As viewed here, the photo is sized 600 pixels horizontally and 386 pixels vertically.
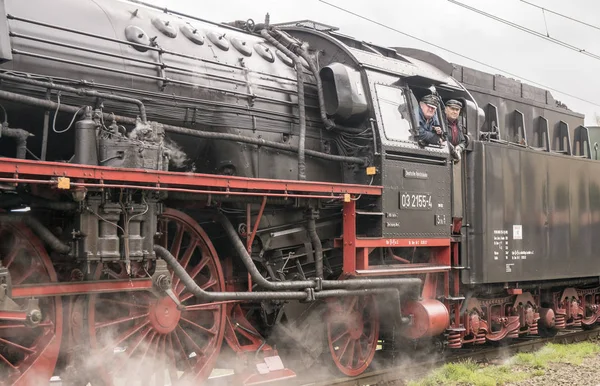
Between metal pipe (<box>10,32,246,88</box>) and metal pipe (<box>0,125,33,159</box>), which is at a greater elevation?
metal pipe (<box>10,32,246,88</box>)

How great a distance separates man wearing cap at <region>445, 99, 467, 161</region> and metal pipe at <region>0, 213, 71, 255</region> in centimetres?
515

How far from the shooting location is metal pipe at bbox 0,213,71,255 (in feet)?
17.3

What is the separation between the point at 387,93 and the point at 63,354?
4.48 metres

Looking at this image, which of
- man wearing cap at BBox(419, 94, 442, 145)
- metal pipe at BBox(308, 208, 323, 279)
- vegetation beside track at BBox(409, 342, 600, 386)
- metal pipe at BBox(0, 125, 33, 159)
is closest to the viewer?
metal pipe at BBox(0, 125, 33, 159)

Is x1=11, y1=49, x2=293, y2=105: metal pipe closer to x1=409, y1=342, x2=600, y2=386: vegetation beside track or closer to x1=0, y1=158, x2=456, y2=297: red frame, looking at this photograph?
x1=0, y1=158, x2=456, y2=297: red frame

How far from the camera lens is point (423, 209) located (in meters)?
8.12

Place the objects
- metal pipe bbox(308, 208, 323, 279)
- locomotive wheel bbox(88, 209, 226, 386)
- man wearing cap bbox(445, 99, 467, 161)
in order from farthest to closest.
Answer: man wearing cap bbox(445, 99, 467, 161) → metal pipe bbox(308, 208, 323, 279) → locomotive wheel bbox(88, 209, 226, 386)

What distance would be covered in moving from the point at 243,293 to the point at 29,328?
189 cm

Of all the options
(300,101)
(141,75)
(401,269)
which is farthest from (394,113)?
(141,75)

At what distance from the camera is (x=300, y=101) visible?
Result: 24.3ft

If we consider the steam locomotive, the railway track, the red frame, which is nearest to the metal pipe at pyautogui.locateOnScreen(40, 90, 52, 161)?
the steam locomotive

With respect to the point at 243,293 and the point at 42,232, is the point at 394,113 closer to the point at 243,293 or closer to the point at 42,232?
the point at 243,293

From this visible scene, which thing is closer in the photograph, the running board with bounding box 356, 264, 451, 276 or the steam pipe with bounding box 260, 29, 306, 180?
the steam pipe with bounding box 260, 29, 306, 180

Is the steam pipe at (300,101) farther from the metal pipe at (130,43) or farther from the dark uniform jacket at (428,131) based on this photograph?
the dark uniform jacket at (428,131)
